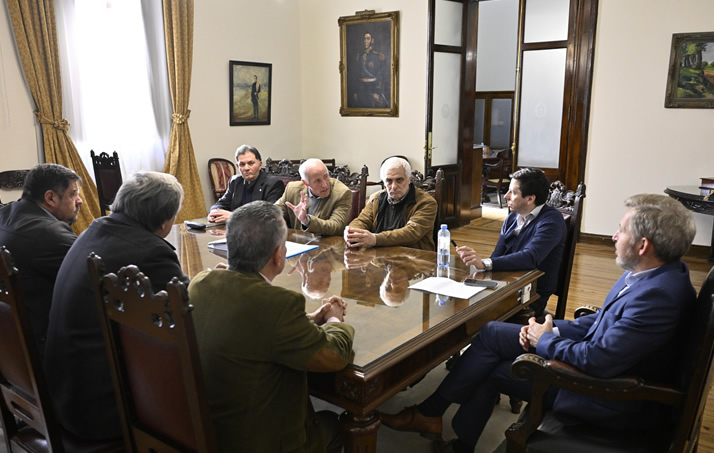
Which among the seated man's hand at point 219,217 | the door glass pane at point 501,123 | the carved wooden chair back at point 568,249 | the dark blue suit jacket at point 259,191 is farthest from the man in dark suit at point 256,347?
the door glass pane at point 501,123

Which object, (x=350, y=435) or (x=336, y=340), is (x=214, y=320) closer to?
(x=336, y=340)

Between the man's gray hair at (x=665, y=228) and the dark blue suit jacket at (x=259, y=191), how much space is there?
9.54 ft

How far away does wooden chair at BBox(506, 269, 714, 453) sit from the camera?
5.22ft

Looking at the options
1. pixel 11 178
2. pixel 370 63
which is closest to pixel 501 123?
pixel 370 63

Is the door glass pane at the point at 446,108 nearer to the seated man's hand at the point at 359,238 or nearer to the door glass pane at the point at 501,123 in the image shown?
the seated man's hand at the point at 359,238

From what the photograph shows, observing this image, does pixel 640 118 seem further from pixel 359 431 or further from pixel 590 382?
pixel 359 431

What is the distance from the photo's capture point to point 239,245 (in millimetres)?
1632

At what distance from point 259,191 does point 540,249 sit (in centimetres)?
236

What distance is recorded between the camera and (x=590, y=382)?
1.71 metres

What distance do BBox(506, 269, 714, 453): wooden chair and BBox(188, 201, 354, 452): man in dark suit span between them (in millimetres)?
641

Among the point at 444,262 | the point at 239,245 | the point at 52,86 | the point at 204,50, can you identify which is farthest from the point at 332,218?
the point at 204,50

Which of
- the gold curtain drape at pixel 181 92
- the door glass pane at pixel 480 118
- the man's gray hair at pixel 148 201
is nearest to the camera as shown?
the man's gray hair at pixel 148 201

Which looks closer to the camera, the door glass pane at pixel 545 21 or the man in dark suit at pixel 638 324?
the man in dark suit at pixel 638 324

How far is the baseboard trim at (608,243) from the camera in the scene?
18.9 feet
